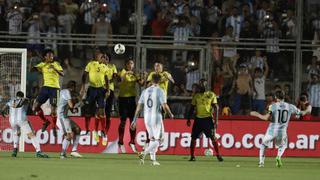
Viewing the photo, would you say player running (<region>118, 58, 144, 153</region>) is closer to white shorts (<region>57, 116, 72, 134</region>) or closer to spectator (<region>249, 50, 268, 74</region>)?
white shorts (<region>57, 116, 72, 134</region>)

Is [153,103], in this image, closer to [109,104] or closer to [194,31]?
[109,104]

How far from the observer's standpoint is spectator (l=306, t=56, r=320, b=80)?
31812mm

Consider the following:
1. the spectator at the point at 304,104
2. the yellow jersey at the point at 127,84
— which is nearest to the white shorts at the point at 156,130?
the yellow jersey at the point at 127,84

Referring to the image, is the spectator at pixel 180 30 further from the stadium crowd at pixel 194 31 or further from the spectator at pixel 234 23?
the spectator at pixel 234 23

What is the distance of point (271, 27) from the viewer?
32.9 meters

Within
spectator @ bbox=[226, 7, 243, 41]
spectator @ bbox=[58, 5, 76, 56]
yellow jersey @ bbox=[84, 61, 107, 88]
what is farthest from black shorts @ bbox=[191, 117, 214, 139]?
spectator @ bbox=[58, 5, 76, 56]

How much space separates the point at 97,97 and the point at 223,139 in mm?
5964

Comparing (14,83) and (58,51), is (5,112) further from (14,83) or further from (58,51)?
(58,51)

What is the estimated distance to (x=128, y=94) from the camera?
26375 mm

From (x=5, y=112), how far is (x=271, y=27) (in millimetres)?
10942

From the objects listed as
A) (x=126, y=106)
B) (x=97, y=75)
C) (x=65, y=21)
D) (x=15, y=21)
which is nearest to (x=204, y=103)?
(x=126, y=106)

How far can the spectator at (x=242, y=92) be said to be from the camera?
1227 inches

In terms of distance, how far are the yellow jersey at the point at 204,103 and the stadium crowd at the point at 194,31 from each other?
5037 millimetres

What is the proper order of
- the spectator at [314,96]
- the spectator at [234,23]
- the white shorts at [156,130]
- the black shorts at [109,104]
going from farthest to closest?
the spectator at [234,23]
the spectator at [314,96]
the black shorts at [109,104]
the white shorts at [156,130]
